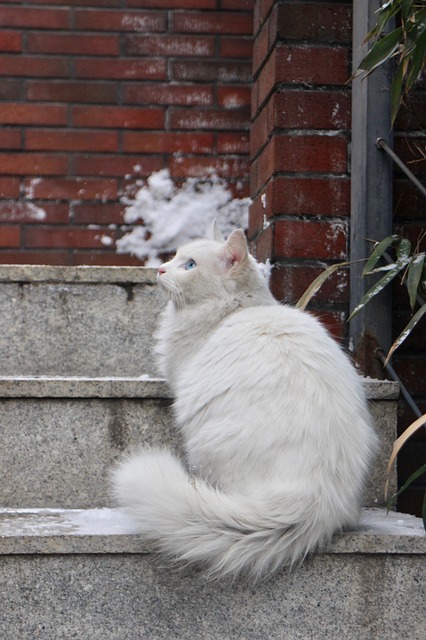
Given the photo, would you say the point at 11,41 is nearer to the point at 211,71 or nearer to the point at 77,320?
the point at 211,71

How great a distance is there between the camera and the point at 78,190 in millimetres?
3047

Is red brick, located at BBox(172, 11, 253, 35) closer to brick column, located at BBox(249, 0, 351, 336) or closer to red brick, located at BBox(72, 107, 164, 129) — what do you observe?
red brick, located at BBox(72, 107, 164, 129)

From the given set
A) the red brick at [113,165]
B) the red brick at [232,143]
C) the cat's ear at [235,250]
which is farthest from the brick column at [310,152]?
the red brick at [113,165]

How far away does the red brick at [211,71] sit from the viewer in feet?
10.2

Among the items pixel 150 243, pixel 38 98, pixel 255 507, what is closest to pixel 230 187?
pixel 150 243

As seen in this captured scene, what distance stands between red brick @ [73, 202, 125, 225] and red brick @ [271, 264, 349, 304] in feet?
2.65

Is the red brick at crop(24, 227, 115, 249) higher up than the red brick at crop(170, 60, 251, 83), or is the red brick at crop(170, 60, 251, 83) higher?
the red brick at crop(170, 60, 251, 83)

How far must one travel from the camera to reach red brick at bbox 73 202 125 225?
3051mm

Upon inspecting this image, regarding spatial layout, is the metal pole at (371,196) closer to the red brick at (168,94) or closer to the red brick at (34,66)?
the red brick at (168,94)

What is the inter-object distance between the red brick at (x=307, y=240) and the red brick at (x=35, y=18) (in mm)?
1200

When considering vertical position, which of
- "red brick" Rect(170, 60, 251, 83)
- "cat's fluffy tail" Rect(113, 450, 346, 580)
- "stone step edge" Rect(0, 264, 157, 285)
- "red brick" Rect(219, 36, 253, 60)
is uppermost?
"red brick" Rect(219, 36, 253, 60)

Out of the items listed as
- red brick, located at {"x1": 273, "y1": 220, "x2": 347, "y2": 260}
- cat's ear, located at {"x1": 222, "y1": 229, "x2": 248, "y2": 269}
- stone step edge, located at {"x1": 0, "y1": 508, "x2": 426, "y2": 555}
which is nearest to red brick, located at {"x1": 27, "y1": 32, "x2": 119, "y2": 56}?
red brick, located at {"x1": 273, "y1": 220, "x2": 347, "y2": 260}

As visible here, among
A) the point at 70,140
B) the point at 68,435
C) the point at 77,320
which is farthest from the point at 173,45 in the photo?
the point at 68,435

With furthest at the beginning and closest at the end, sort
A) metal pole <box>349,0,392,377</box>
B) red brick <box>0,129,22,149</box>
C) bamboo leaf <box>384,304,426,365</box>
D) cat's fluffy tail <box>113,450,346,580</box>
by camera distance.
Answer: red brick <box>0,129,22,149</box> → metal pole <box>349,0,392,377</box> → bamboo leaf <box>384,304,426,365</box> → cat's fluffy tail <box>113,450,346,580</box>
